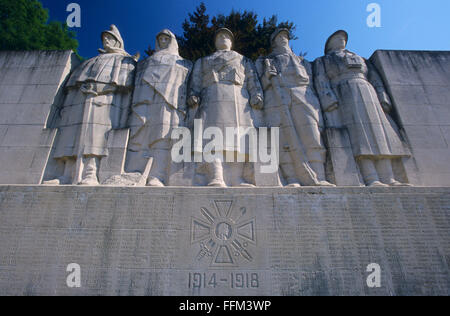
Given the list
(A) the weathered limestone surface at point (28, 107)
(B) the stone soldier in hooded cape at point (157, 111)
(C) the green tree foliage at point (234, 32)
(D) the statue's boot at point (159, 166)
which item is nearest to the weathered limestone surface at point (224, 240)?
(D) the statue's boot at point (159, 166)

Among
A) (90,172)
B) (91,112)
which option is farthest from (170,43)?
(90,172)

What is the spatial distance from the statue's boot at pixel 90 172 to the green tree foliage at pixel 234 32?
9466 mm

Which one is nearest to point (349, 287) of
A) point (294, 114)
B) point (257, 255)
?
point (257, 255)

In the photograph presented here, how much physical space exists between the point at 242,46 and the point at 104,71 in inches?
359

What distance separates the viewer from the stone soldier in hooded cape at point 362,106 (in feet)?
20.9

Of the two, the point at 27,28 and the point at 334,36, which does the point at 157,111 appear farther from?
the point at 27,28

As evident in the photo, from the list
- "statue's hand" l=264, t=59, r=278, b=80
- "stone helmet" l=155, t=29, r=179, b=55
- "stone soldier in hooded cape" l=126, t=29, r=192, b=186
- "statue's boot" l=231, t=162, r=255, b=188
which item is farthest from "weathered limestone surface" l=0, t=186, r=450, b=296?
"stone helmet" l=155, t=29, r=179, b=55

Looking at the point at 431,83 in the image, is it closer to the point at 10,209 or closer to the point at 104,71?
the point at 104,71

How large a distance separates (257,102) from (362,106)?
262cm

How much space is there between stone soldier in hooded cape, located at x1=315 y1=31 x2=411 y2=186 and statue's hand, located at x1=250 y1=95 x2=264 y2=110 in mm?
1604

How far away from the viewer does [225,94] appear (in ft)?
22.6

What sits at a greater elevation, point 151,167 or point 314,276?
point 151,167

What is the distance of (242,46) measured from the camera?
1461 centimetres

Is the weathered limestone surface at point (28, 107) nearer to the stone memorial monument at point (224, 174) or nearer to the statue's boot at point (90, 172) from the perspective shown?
the stone memorial monument at point (224, 174)
